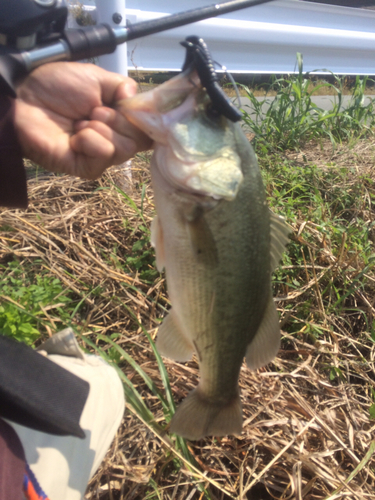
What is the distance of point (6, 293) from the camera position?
2084mm

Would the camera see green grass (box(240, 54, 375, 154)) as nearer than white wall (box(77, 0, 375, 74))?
No

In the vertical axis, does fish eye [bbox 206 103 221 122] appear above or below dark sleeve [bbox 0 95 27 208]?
above

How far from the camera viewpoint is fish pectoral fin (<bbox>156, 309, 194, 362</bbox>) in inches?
54.2

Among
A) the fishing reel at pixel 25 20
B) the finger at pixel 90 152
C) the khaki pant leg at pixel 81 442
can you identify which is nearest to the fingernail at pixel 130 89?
the finger at pixel 90 152

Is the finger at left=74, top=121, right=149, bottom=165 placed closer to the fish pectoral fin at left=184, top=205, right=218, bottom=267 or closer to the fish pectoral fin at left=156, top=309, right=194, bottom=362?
the fish pectoral fin at left=184, top=205, right=218, bottom=267

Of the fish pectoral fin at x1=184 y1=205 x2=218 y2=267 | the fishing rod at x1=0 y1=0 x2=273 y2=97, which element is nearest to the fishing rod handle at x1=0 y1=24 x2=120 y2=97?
the fishing rod at x1=0 y1=0 x2=273 y2=97

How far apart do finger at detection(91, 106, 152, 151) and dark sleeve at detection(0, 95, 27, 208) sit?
1.14 ft

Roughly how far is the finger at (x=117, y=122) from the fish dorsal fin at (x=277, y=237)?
650 millimetres

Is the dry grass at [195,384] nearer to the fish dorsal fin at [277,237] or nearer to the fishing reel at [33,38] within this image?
the fish dorsal fin at [277,237]

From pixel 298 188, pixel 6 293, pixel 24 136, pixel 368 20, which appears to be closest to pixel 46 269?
pixel 6 293

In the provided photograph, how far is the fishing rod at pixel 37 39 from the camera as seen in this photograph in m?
1.31

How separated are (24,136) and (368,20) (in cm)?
558

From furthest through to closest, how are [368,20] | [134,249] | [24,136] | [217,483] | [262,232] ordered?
[368,20], [134,249], [217,483], [24,136], [262,232]

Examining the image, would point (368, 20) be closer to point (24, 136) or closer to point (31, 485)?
point (24, 136)
